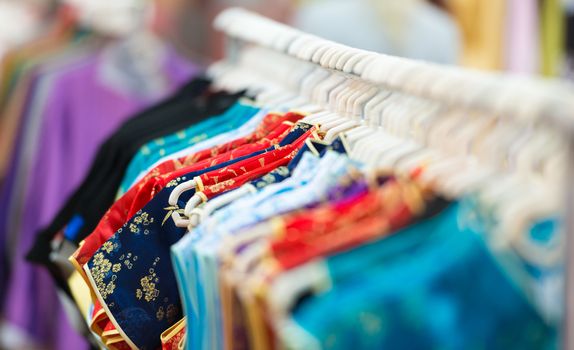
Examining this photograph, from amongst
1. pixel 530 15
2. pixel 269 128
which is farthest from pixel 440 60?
pixel 269 128

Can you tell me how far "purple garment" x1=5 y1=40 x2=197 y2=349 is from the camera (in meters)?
2.19

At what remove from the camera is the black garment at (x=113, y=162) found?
135 cm

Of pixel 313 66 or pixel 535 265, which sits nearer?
pixel 535 265

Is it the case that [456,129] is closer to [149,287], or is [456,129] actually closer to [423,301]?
[423,301]

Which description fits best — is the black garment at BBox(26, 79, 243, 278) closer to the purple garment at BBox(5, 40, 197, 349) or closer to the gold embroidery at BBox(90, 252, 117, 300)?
the gold embroidery at BBox(90, 252, 117, 300)

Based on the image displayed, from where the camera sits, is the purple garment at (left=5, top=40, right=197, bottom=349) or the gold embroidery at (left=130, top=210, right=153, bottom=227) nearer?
the gold embroidery at (left=130, top=210, right=153, bottom=227)

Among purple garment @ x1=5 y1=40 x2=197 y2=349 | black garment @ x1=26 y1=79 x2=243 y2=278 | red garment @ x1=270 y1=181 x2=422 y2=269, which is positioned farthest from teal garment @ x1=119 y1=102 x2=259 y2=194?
purple garment @ x1=5 y1=40 x2=197 y2=349

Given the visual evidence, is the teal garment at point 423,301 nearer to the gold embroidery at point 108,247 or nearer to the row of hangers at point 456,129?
the row of hangers at point 456,129

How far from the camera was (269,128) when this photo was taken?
1258 mm

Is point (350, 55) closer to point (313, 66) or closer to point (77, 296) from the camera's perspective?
point (313, 66)

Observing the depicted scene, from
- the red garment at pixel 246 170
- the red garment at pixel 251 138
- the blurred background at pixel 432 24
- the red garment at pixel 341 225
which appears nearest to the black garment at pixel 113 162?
the red garment at pixel 251 138

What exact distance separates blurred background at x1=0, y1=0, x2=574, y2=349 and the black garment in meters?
0.78

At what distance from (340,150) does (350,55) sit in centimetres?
16

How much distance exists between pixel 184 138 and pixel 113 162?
14cm
